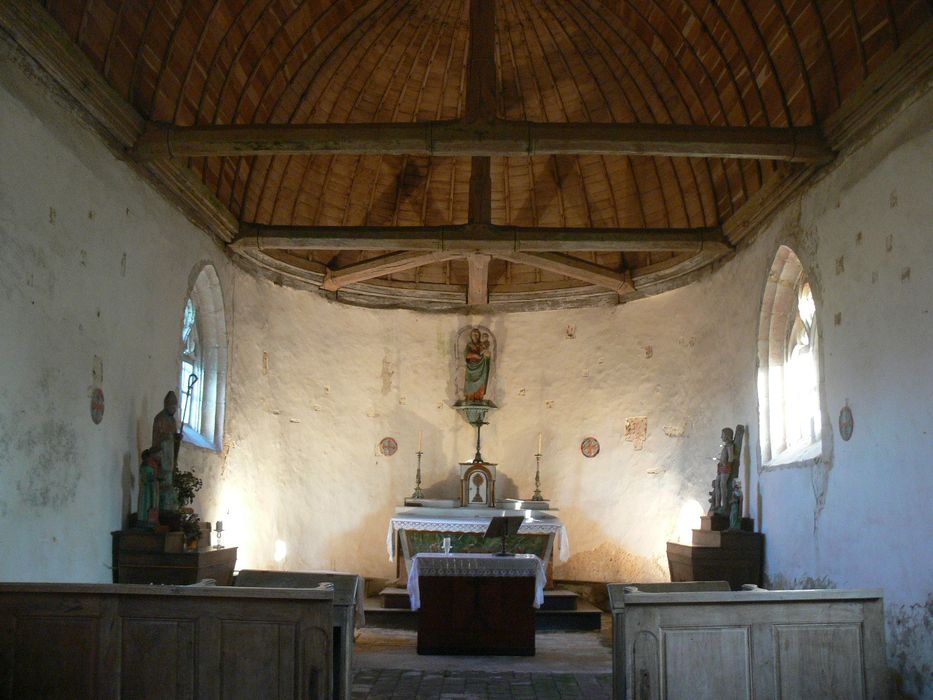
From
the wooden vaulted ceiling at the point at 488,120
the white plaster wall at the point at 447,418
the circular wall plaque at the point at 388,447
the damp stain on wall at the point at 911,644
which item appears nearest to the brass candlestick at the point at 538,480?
the white plaster wall at the point at 447,418

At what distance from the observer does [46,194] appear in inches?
289

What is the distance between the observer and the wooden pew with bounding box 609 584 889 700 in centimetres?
544

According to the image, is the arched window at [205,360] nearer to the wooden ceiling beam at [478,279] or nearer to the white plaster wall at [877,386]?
the wooden ceiling beam at [478,279]

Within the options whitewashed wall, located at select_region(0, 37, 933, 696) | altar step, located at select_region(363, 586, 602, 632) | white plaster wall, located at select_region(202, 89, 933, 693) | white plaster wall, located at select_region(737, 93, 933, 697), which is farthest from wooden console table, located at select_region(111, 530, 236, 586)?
white plaster wall, located at select_region(737, 93, 933, 697)

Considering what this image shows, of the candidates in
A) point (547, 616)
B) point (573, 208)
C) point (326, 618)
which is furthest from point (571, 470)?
point (326, 618)

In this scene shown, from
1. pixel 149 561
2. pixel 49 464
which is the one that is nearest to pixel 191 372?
pixel 149 561

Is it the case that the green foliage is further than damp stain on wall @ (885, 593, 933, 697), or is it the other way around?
the green foliage

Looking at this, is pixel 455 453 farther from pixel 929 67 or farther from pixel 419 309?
pixel 929 67

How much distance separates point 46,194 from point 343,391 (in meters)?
6.76

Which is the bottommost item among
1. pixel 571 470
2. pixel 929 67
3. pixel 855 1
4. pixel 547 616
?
pixel 547 616

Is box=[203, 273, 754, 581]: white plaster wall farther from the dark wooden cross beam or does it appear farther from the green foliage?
the dark wooden cross beam

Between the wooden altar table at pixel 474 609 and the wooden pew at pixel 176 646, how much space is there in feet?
11.6

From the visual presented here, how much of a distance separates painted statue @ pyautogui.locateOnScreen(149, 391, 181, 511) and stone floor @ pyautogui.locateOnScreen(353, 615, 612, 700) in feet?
7.75

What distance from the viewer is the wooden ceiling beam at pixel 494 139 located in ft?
28.5
